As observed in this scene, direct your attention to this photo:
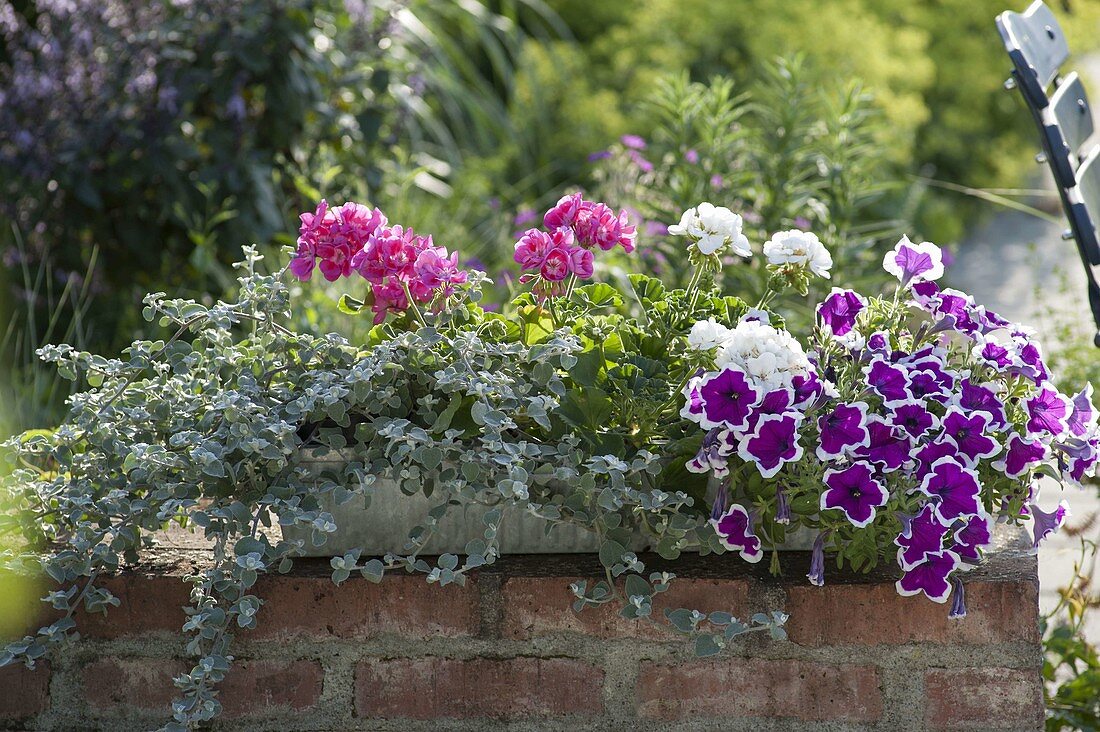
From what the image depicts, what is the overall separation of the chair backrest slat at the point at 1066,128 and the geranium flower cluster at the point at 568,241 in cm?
63

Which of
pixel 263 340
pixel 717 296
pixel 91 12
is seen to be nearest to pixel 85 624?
pixel 263 340

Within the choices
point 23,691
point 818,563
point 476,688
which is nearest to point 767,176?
point 818,563

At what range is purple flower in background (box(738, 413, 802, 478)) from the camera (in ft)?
4.26

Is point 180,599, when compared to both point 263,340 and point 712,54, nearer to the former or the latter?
point 263,340

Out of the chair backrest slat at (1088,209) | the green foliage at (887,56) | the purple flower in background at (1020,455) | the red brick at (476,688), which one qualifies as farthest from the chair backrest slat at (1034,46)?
the green foliage at (887,56)

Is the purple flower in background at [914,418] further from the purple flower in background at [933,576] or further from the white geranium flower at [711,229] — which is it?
the white geranium flower at [711,229]

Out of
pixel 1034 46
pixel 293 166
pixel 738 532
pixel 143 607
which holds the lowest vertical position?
pixel 143 607

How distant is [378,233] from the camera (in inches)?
57.9

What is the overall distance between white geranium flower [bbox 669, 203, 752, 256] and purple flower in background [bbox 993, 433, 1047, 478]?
0.38 metres

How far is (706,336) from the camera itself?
1.34 m

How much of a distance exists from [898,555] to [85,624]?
3.28 feet

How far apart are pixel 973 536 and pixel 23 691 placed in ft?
3.90

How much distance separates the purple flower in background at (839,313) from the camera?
1466 mm

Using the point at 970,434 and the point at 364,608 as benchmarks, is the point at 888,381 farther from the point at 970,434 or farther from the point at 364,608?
the point at 364,608
